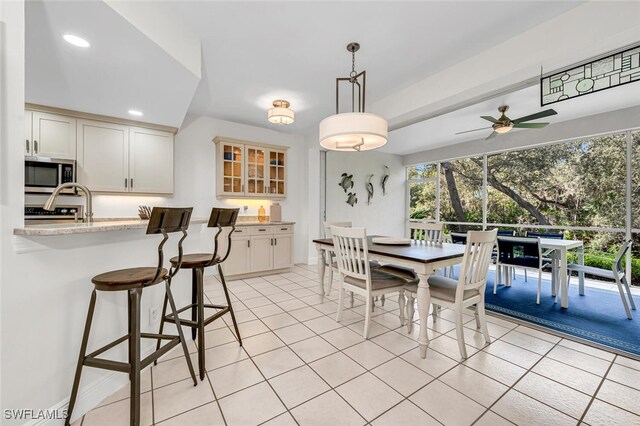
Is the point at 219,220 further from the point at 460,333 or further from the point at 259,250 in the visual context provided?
the point at 259,250

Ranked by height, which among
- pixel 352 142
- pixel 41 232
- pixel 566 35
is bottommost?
pixel 41 232

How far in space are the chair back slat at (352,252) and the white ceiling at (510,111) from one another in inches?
115

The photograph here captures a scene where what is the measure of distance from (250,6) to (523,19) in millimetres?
2245

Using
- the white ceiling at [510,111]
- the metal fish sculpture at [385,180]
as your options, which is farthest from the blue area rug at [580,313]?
the metal fish sculpture at [385,180]

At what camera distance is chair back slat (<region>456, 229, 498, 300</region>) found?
6.68 ft

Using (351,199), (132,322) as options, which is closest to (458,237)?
(351,199)

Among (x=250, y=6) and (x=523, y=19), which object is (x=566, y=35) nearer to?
(x=523, y=19)

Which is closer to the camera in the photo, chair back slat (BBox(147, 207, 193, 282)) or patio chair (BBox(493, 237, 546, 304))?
chair back slat (BBox(147, 207, 193, 282))

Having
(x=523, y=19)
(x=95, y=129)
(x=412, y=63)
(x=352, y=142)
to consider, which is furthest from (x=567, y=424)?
(x=95, y=129)

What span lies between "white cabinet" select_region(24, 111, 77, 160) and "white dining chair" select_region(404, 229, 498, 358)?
14.0ft

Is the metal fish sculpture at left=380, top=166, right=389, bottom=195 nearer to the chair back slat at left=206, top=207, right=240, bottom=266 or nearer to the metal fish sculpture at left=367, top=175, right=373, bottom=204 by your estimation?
the metal fish sculpture at left=367, top=175, right=373, bottom=204

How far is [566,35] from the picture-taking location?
2125 millimetres

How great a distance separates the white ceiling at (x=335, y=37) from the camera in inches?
84.1

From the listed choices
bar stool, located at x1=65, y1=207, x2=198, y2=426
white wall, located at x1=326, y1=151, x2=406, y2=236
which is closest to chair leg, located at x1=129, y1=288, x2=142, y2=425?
bar stool, located at x1=65, y1=207, x2=198, y2=426
